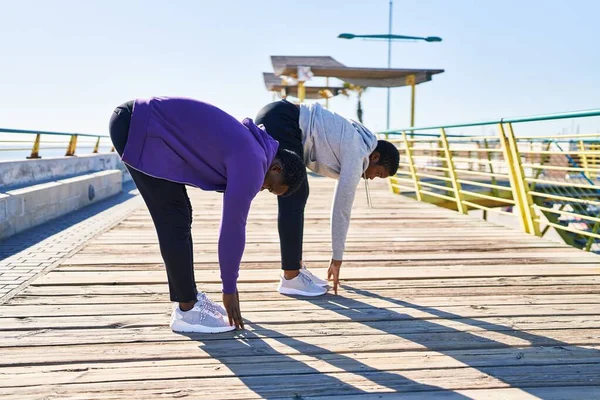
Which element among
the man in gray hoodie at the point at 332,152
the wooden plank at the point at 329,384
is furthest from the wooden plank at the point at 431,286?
the wooden plank at the point at 329,384

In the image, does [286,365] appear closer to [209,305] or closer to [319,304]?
[209,305]

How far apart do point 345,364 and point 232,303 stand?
53 cm

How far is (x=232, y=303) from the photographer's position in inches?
97.4

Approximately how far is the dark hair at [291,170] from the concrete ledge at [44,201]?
365 cm

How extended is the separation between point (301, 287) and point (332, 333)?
2.36 feet

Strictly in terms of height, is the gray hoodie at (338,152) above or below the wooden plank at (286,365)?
above

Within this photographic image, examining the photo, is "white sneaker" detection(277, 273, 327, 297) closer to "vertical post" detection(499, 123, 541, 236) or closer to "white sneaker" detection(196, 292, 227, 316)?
"white sneaker" detection(196, 292, 227, 316)

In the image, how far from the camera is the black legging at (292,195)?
3201mm

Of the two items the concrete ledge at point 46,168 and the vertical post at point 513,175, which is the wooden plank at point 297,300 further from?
the concrete ledge at point 46,168

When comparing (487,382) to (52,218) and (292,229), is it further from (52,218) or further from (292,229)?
(52,218)

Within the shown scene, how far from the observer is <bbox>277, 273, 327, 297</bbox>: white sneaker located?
3.45 metres

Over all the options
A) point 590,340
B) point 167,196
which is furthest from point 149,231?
point 590,340

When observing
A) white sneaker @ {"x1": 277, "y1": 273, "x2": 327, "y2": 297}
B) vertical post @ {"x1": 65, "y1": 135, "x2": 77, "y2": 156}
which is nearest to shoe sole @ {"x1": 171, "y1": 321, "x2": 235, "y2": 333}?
white sneaker @ {"x1": 277, "y1": 273, "x2": 327, "y2": 297}

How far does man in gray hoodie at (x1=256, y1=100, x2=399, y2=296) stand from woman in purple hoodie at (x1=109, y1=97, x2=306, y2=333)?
622mm
